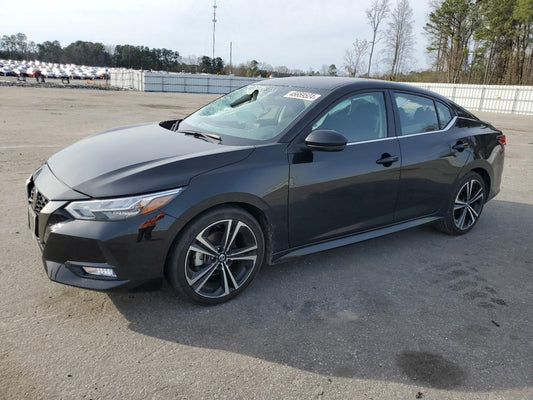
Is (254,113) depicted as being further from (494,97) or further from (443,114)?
(494,97)

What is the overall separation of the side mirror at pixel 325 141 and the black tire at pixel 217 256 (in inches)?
29.3

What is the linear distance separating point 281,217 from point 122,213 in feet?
3.93

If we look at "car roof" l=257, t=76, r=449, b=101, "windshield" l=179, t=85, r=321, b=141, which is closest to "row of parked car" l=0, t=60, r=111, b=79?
"windshield" l=179, t=85, r=321, b=141

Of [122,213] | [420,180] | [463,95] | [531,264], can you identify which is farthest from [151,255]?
[463,95]

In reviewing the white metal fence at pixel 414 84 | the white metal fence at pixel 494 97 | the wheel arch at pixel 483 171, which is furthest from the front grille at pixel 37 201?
the white metal fence at pixel 494 97

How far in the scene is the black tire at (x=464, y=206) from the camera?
4699mm

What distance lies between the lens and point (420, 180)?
4.20m

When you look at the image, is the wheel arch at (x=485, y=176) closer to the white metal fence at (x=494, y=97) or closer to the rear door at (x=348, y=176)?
the rear door at (x=348, y=176)

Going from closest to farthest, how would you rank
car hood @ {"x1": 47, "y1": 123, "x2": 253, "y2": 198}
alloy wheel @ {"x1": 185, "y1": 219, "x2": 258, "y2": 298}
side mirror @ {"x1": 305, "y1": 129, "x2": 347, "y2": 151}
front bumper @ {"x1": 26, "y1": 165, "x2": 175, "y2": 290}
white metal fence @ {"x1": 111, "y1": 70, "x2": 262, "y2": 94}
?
front bumper @ {"x1": 26, "y1": 165, "x2": 175, "y2": 290}
car hood @ {"x1": 47, "y1": 123, "x2": 253, "y2": 198}
alloy wheel @ {"x1": 185, "y1": 219, "x2": 258, "y2": 298}
side mirror @ {"x1": 305, "y1": 129, "x2": 347, "y2": 151}
white metal fence @ {"x1": 111, "y1": 70, "x2": 262, "y2": 94}

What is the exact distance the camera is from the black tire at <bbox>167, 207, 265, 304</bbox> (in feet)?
9.55

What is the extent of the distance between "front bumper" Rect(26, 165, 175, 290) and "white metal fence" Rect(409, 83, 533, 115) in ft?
108

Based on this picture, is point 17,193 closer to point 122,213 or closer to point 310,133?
point 122,213

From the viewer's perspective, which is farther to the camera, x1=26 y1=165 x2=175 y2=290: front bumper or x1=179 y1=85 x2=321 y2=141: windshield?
x1=179 y1=85 x2=321 y2=141: windshield

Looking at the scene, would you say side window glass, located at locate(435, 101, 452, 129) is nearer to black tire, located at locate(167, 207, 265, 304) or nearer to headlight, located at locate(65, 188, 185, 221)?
black tire, located at locate(167, 207, 265, 304)
